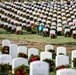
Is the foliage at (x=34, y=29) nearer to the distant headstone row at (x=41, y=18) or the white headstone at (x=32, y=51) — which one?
the distant headstone row at (x=41, y=18)

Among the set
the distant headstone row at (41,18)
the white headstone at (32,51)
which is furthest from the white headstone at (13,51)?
the distant headstone row at (41,18)

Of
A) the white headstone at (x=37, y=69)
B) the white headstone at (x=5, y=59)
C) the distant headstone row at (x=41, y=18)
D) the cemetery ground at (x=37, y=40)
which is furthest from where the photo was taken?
the distant headstone row at (x=41, y=18)

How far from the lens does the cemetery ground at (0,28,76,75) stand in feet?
72.0

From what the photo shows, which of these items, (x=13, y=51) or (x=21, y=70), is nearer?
(x=21, y=70)

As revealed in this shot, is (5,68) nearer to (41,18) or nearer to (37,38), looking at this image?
(37,38)

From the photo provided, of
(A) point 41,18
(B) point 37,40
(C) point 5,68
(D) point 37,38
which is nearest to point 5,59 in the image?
Answer: (C) point 5,68

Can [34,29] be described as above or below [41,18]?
below

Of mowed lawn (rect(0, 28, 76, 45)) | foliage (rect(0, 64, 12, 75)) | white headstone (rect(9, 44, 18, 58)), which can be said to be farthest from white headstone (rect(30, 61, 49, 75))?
mowed lawn (rect(0, 28, 76, 45))

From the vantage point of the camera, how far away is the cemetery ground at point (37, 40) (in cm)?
2195

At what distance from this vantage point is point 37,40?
23625mm

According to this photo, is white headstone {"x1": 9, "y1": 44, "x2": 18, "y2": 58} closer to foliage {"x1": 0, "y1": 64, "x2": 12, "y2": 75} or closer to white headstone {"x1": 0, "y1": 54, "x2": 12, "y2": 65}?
white headstone {"x1": 0, "y1": 54, "x2": 12, "y2": 65}

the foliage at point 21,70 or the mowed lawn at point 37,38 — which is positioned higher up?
the mowed lawn at point 37,38

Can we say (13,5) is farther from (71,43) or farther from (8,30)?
(71,43)

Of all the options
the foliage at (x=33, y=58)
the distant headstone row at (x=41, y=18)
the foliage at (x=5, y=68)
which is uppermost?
the distant headstone row at (x=41, y=18)
